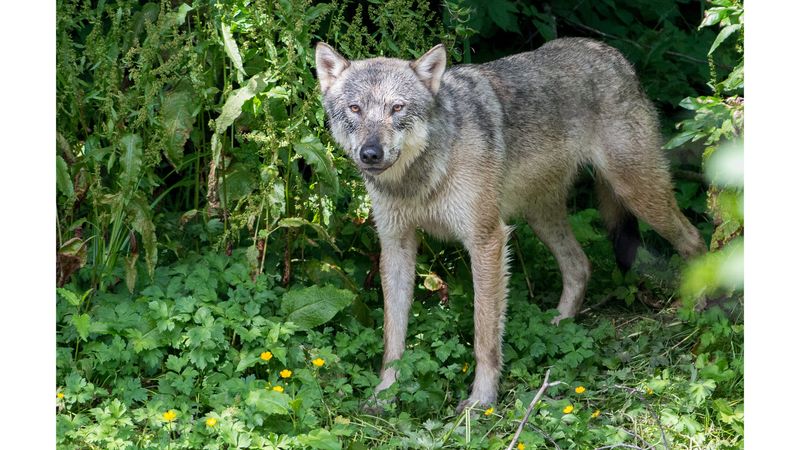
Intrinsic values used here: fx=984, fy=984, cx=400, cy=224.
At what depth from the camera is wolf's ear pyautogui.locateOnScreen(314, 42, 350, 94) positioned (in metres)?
5.15

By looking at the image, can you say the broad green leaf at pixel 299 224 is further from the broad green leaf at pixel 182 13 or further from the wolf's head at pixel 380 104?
the broad green leaf at pixel 182 13

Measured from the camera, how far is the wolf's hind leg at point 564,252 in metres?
6.44

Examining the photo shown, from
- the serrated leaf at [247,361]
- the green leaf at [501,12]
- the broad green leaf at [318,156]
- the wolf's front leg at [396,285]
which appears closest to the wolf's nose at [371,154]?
the broad green leaf at [318,156]

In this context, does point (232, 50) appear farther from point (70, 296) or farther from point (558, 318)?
point (558, 318)

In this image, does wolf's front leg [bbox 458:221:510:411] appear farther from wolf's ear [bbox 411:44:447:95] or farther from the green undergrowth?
wolf's ear [bbox 411:44:447:95]

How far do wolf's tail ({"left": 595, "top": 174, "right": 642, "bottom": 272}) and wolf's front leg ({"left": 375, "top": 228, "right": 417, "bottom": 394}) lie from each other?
1547mm

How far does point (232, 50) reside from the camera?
210 inches

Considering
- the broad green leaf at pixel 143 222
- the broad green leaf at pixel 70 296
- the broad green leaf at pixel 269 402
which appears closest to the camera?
the broad green leaf at pixel 269 402

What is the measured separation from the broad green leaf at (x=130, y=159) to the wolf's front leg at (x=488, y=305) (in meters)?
1.80

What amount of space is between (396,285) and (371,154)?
1.08 meters

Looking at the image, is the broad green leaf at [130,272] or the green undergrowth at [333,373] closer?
the green undergrowth at [333,373]

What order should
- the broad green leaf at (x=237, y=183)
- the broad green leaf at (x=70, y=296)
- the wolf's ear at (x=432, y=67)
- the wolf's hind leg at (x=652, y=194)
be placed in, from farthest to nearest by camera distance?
the wolf's hind leg at (x=652, y=194), the broad green leaf at (x=237, y=183), the wolf's ear at (x=432, y=67), the broad green leaf at (x=70, y=296)

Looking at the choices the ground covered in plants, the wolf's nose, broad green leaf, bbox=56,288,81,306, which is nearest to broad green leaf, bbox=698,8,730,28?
the ground covered in plants

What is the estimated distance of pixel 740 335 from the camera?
5.38 m
